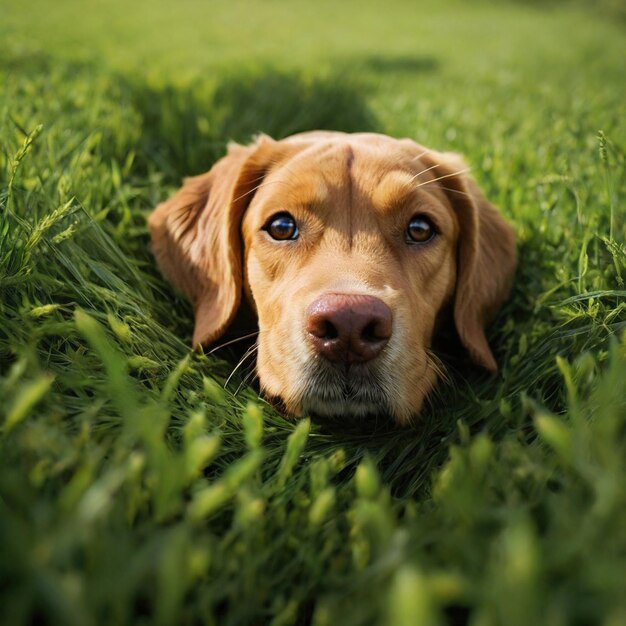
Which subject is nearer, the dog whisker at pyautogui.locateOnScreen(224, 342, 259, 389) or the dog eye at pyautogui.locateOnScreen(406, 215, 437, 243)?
the dog whisker at pyautogui.locateOnScreen(224, 342, 259, 389)

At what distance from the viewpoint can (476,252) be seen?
3.22 meters

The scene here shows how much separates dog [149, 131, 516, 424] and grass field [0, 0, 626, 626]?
16 cm

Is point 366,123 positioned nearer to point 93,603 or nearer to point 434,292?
point 434,292

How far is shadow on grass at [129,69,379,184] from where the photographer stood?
14.7 feet

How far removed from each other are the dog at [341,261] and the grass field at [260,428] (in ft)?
0.54

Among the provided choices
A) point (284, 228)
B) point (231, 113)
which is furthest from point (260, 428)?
point (231, 113)

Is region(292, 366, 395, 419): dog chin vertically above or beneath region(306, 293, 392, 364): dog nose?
beneath

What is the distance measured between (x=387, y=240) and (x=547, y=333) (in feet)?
2.75

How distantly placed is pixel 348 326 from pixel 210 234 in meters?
1.38

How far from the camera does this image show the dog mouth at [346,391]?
7.53 feet

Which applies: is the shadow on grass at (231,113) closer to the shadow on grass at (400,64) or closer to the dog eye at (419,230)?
the dog eye at (419,230)

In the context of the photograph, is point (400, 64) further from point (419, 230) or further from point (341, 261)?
point (341, 261)

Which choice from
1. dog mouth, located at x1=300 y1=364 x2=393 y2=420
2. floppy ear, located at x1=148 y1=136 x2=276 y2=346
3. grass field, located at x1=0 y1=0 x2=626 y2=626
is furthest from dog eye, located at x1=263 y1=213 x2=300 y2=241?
dog mouth, located at x1=300 y1=364 x2=393 y2=420

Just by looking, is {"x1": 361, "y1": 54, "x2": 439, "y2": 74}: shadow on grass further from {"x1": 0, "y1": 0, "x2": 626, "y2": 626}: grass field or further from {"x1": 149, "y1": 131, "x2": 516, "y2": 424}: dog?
{"x1": 149, "y1": 131, "x2": 516, "y2": 424}: dog
